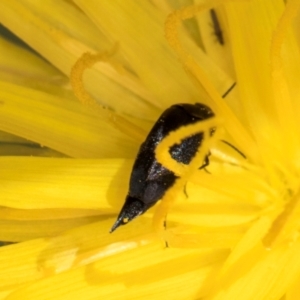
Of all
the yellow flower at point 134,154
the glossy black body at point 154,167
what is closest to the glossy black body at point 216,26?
the yellow flower at point 134,154

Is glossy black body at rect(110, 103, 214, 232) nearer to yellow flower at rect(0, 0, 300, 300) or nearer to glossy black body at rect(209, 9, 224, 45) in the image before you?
yellow flower at rect(0, 0, 300, 300)

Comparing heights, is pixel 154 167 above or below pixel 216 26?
below

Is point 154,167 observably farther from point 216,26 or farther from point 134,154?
point 216,26

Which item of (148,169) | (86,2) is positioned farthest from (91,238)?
(86,2)

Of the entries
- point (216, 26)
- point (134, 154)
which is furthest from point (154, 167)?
point (216, 26)

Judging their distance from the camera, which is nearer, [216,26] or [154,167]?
[154,167]

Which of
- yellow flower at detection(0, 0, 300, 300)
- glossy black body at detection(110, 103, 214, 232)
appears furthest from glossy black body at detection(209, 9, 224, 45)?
glossy black body at detection(110, 103, 214, 232)

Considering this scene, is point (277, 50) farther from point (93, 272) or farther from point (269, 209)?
Answer: point (93, 272)
